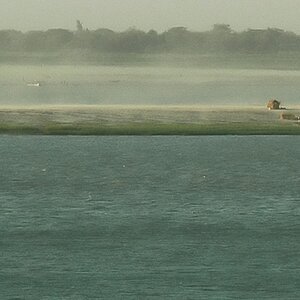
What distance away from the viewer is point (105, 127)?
82.6 meters

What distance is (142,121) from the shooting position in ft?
287

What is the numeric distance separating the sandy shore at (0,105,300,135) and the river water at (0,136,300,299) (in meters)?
3.60

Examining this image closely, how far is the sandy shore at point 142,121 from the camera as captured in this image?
81625mm

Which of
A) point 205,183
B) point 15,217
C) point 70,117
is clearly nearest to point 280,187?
point 205,183

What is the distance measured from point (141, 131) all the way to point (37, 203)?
28.8 metres

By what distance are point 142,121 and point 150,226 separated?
137 ft

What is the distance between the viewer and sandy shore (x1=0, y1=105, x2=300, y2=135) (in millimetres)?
81625

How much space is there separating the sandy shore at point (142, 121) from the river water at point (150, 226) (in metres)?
3.60

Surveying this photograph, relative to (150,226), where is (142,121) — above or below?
below

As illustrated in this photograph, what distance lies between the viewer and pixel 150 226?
150 feet

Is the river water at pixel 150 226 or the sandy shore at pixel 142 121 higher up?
the river water at pixel 150 226

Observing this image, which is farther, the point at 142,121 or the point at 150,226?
the point at 142,121

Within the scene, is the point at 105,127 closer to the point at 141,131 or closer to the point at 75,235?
the point at 141,131

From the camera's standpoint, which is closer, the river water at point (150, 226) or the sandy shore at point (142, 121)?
the river water at point (150, 226)
